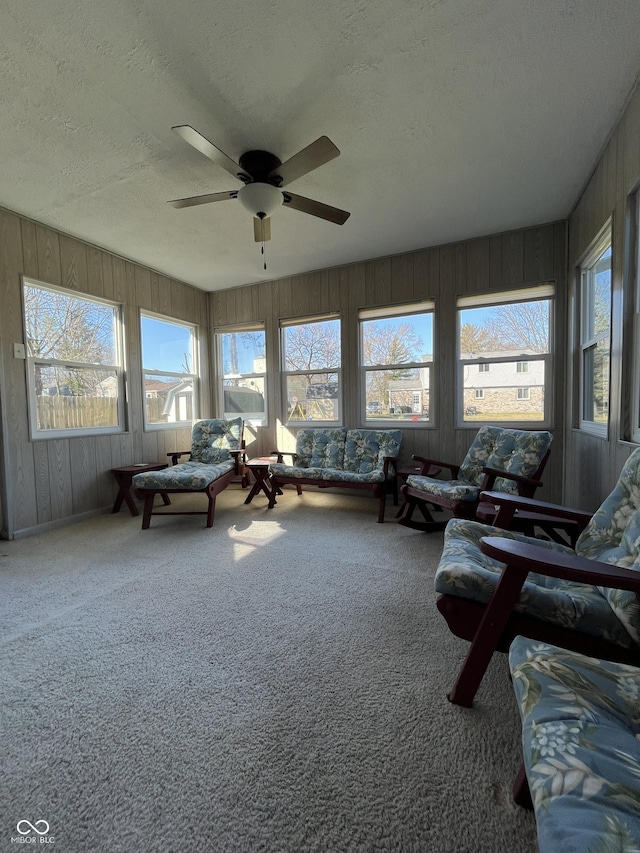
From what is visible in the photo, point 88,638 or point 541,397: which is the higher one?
point 541,397

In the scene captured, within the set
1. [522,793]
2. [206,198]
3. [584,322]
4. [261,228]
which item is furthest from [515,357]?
[522,793]

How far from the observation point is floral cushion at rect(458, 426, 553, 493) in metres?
2.62

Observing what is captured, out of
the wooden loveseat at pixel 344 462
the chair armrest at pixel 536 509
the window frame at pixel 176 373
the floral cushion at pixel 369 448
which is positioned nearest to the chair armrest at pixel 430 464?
the wooden loveseat at pixel 344 462

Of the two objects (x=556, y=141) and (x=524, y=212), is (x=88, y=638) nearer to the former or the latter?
(x=556, y=141)

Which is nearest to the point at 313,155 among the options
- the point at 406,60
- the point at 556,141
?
the point at 406,60

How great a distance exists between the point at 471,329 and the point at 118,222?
3.41m

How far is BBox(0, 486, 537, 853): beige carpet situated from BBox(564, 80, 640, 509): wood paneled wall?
4.29 ft

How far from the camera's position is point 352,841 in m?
0.87

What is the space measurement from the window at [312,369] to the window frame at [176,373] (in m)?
1.25

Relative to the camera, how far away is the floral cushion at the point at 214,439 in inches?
161

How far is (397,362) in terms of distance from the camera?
398 cm

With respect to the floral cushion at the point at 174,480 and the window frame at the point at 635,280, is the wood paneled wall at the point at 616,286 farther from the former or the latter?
the floral cushion at the point at 174,480

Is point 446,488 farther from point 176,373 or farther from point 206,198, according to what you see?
point 176,373

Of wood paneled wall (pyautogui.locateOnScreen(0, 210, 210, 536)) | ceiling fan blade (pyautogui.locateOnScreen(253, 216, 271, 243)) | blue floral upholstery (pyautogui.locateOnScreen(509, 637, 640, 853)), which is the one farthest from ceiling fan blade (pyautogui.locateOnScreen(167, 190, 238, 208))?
blue floral upholstery (pyautogui.locateOnScreen(509, 637, 640, 853))
